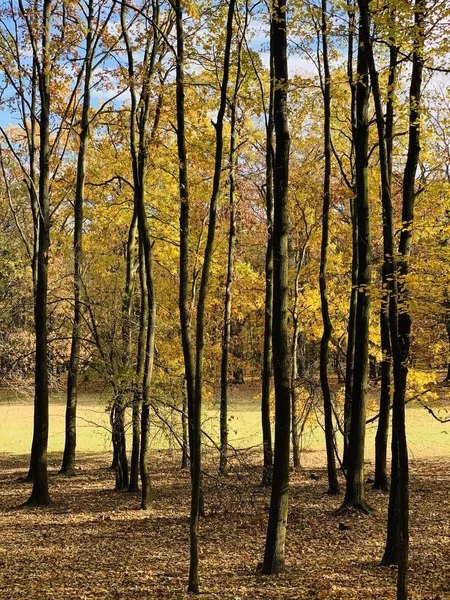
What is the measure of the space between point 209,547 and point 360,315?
441 centimetres

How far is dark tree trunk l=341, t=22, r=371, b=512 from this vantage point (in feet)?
30.3

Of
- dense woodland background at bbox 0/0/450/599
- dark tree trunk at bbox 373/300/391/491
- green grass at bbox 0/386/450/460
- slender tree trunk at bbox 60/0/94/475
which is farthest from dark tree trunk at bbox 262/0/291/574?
slender tree trunk at bbox 60/0/94/475

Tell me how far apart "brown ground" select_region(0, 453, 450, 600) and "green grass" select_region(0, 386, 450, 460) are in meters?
2.38

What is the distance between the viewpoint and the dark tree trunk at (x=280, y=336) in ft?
22.4

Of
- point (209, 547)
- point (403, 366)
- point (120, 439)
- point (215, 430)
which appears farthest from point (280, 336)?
point (215, 430)

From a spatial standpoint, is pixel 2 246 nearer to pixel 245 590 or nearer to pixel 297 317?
pixel 297 317

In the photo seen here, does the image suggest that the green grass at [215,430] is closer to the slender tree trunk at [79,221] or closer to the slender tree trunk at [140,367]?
the slender tree trunk at [140,367]

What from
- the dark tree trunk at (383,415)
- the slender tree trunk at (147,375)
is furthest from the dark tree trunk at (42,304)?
the dark tree trunk at (383,415)

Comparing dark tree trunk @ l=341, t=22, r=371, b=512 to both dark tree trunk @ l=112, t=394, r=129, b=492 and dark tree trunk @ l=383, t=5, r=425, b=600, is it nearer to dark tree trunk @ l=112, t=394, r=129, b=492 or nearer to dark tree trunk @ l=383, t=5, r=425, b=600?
dark tree trunk @ l=383, t=5, r=425, b=600

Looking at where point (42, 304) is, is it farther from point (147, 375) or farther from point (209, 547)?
point (209, 547)

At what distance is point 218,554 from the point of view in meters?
8.12

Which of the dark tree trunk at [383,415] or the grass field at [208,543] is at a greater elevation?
the dark tree trunk at [383,415]

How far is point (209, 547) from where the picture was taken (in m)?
8.52

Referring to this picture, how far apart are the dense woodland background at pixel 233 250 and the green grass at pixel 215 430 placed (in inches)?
63.0
